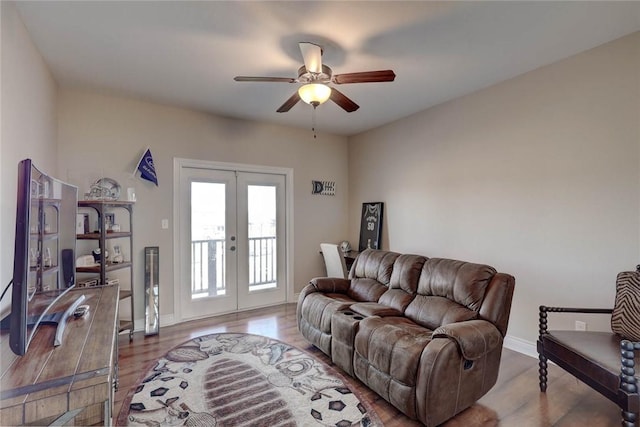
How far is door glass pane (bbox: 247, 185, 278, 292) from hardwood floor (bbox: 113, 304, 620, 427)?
4.09 ft

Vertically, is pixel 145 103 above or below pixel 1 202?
above

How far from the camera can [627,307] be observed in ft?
7.00

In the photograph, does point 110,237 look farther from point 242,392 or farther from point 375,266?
point 375,266

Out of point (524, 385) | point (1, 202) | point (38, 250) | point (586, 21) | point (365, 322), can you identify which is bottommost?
point (524, 385)

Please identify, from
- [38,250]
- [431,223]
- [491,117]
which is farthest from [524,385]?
[38,250]

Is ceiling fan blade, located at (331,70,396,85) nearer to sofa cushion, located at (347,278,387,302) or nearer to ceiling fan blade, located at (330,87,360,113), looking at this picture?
ceiling fan blade, located at (330,87,360,113)

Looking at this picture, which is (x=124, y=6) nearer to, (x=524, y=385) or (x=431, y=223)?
(x=431, y=223)

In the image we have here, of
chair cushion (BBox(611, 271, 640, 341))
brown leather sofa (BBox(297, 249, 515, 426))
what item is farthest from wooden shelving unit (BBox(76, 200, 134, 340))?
chair cushion (BBox(611, 271, 640, 341))

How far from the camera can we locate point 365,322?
Answer: 7.82ft

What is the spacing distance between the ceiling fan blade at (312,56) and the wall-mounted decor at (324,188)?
8.74 feet

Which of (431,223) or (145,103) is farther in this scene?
(431,223)

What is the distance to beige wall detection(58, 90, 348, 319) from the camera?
11.1 feet

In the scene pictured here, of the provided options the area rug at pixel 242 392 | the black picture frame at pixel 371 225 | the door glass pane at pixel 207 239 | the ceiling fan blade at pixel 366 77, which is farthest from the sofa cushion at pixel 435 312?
the door glass pane at pixel 207 239

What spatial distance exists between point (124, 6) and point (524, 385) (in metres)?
3.97
